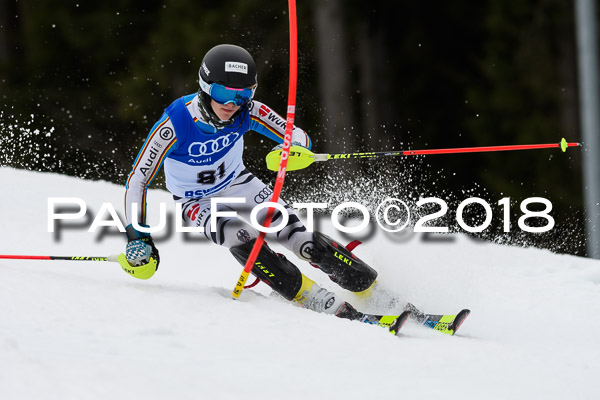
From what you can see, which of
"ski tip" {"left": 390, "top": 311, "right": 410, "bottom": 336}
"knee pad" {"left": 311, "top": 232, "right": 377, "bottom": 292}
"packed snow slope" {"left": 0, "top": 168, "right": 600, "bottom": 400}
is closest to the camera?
"packed snow slope" {"left": 0, "top": 168, "right": 600, "bottom": 400}

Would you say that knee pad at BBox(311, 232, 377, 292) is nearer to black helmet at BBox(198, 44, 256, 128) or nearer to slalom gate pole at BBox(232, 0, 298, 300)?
slalom gate pole at BBox(232, 0, 298, 300)

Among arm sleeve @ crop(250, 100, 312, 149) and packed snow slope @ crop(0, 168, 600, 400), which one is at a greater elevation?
arm sleeve @ crop(250, 100, 312, 149)

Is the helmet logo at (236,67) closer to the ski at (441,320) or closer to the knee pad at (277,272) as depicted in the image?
the knee pad at (277,272)

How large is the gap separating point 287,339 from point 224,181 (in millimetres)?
1379

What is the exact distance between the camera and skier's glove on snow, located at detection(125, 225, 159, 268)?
408 cm

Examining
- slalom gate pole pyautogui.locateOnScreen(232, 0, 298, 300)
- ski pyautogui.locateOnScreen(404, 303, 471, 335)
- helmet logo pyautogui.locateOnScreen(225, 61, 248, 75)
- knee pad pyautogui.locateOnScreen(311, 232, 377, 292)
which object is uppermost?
helmet logo pyautogui.locateOnScreen(225, 61, 248, 75)

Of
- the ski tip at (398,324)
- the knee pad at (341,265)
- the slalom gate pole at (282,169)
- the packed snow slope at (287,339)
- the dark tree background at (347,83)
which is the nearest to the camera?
the packed snow slope at (287,339)

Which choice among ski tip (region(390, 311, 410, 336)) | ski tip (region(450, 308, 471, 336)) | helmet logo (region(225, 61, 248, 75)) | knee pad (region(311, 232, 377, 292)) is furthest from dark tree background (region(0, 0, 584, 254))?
ski tip (region(390, 311, 410, 336))

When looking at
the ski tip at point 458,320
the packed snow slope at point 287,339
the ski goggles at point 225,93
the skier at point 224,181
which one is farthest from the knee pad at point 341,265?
the ski goggles at point 225,93

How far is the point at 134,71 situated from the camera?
16406 mm

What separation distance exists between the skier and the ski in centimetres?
35

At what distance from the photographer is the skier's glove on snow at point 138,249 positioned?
4.08 meters

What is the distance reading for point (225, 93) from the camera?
4.06 m

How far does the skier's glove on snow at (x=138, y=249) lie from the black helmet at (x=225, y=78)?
698 millimetres
